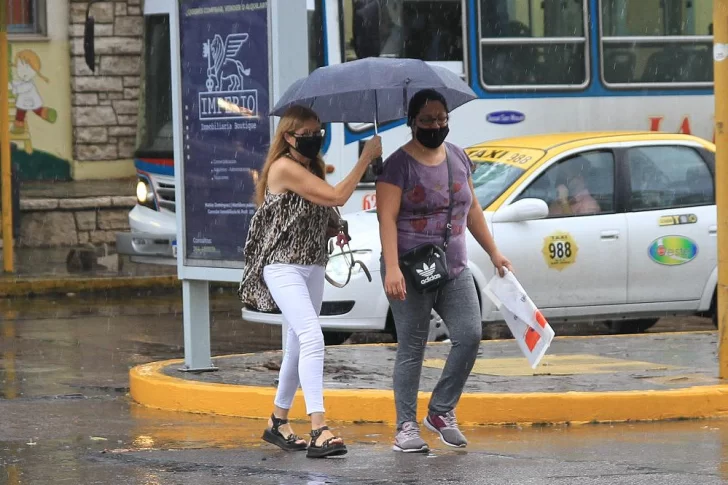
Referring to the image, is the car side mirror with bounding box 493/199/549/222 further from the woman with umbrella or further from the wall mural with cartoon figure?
the wall mural with cartoon figure

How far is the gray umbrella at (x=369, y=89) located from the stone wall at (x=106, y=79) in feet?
52.4

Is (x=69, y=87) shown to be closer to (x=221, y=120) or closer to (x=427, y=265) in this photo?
(x=221, y=120)

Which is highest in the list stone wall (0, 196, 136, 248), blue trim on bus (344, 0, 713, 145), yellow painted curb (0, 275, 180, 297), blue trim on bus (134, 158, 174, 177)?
blue trim on bus (344, 0, 713, 145)

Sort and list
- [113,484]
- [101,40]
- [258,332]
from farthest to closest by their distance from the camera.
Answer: [101,40] → [258,332] → [113,484]

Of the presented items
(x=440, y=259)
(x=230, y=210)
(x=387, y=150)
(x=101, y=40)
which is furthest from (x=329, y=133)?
(x=101, y=40)

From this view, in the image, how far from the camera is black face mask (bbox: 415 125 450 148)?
7.48 metres

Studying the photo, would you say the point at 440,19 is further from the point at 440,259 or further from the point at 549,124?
the point at 440,259

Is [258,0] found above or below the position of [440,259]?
above

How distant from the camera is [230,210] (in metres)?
9.89

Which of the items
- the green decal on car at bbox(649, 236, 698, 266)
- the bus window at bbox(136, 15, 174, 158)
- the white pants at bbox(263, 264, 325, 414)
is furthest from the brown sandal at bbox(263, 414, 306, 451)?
the bus window at bbox(136, 15, 174, 158)

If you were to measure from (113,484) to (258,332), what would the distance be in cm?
714

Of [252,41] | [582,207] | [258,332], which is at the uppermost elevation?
A: [252,41]

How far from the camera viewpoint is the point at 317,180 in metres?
7.50

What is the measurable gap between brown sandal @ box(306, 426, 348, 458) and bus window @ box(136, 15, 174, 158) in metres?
10.0
